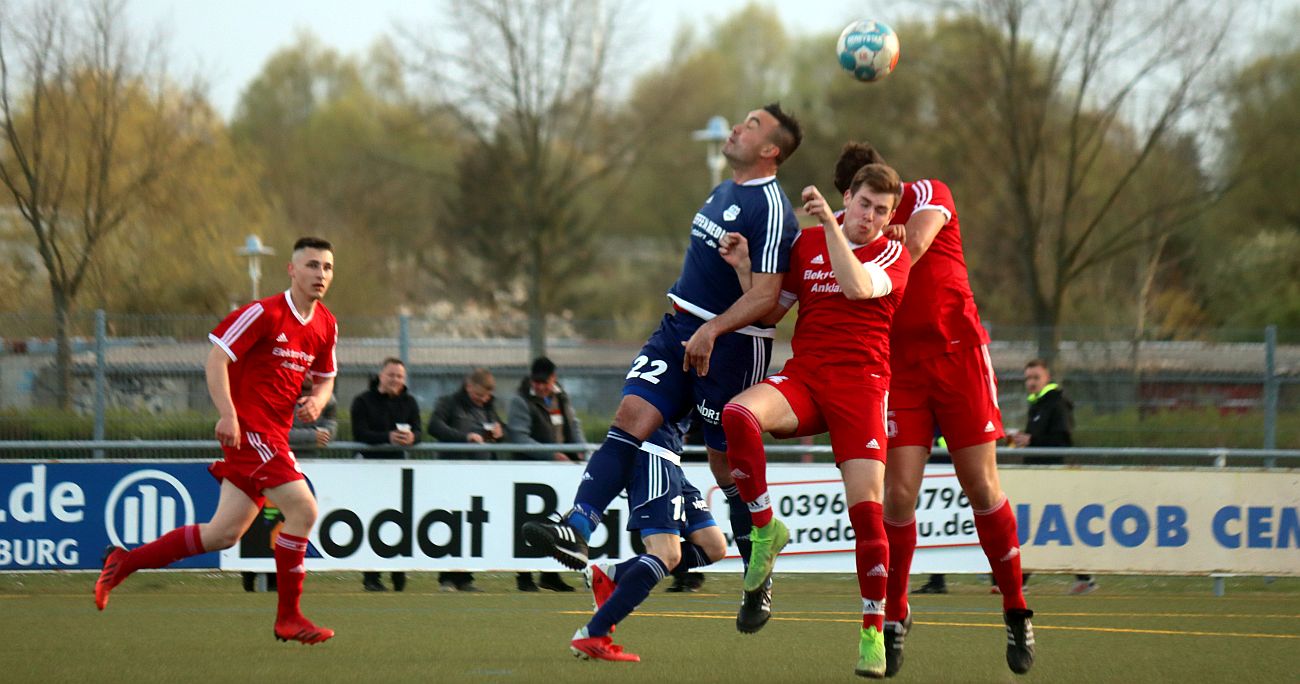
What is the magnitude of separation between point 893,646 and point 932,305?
60.1 inches

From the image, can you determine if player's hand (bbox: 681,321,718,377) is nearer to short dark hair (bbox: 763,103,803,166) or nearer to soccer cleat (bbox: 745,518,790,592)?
soccer cleat (bbox: 745,518,790,592)

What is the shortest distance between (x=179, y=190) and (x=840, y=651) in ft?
62.1

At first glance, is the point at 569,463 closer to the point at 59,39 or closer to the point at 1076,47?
the point at 59,39

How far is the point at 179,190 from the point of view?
24.5 m

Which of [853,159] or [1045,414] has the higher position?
→ [853,159]

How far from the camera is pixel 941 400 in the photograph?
274 inches

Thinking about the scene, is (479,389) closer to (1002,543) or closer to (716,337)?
(716,337)

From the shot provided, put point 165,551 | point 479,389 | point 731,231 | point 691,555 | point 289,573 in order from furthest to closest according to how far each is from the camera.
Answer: point 479,389 → point 165,551 → point 289,573 → point 691,555 → point 731,231

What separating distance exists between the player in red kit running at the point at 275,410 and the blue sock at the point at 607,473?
1787mm

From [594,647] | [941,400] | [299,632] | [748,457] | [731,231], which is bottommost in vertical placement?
[299,632]

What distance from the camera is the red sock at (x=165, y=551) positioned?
8164 mm

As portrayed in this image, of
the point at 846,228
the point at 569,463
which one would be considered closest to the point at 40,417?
the point at 569,463

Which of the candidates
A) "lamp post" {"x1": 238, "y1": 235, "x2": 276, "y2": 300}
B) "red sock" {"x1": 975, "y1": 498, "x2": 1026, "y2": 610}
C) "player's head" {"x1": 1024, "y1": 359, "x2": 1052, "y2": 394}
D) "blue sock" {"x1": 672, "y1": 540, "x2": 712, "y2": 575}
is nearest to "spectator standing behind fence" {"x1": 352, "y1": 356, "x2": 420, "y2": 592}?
"player's head" {"x1": 1024, "y1": 359, "x2": 1052, "y2": 394}

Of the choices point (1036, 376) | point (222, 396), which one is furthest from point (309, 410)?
point (1036, 376)
